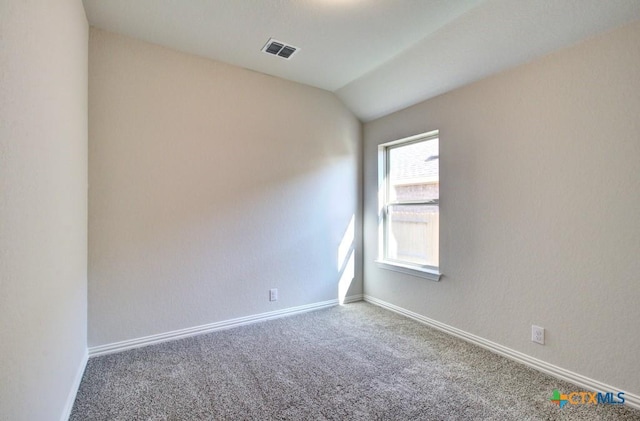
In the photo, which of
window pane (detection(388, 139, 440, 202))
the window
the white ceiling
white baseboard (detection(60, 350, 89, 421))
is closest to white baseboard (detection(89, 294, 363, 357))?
white baseboard (detection(60, 350, 89, 421))

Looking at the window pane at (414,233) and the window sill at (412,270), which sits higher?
the window pane at (414,233)

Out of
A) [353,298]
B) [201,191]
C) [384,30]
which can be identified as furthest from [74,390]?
[384,30]

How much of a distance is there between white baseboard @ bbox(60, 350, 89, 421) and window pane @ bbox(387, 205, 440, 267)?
298 cm

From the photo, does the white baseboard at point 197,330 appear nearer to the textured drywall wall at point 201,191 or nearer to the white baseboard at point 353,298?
the textured drywall wall at point 201,191

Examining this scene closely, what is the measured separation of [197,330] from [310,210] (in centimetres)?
166

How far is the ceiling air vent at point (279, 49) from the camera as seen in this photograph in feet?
8.63

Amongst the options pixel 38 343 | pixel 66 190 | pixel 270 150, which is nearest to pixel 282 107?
pixel 270 150

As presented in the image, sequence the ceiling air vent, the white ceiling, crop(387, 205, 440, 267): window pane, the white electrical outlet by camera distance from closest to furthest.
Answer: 1. the white ceiling
2. the white electrical outlet
3. the ceiling air vent
4. crop(387, 205, 440, 267): window pane

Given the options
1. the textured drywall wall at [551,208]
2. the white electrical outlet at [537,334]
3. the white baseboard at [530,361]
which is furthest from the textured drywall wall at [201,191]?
the white electrical outlet at [537,334]

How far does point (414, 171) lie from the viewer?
3.35 meters

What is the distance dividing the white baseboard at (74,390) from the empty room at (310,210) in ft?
0.08

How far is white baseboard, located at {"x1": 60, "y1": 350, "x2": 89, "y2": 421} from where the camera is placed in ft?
5.48

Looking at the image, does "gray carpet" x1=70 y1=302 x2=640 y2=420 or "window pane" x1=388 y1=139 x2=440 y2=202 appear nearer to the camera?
"gray carpet" x1=70 y1=302 x2=640 y2=420

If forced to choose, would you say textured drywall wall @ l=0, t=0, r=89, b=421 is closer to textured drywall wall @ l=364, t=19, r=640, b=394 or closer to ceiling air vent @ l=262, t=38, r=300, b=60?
ceiling air vent @ l=262, t=38, r=300, b=60
